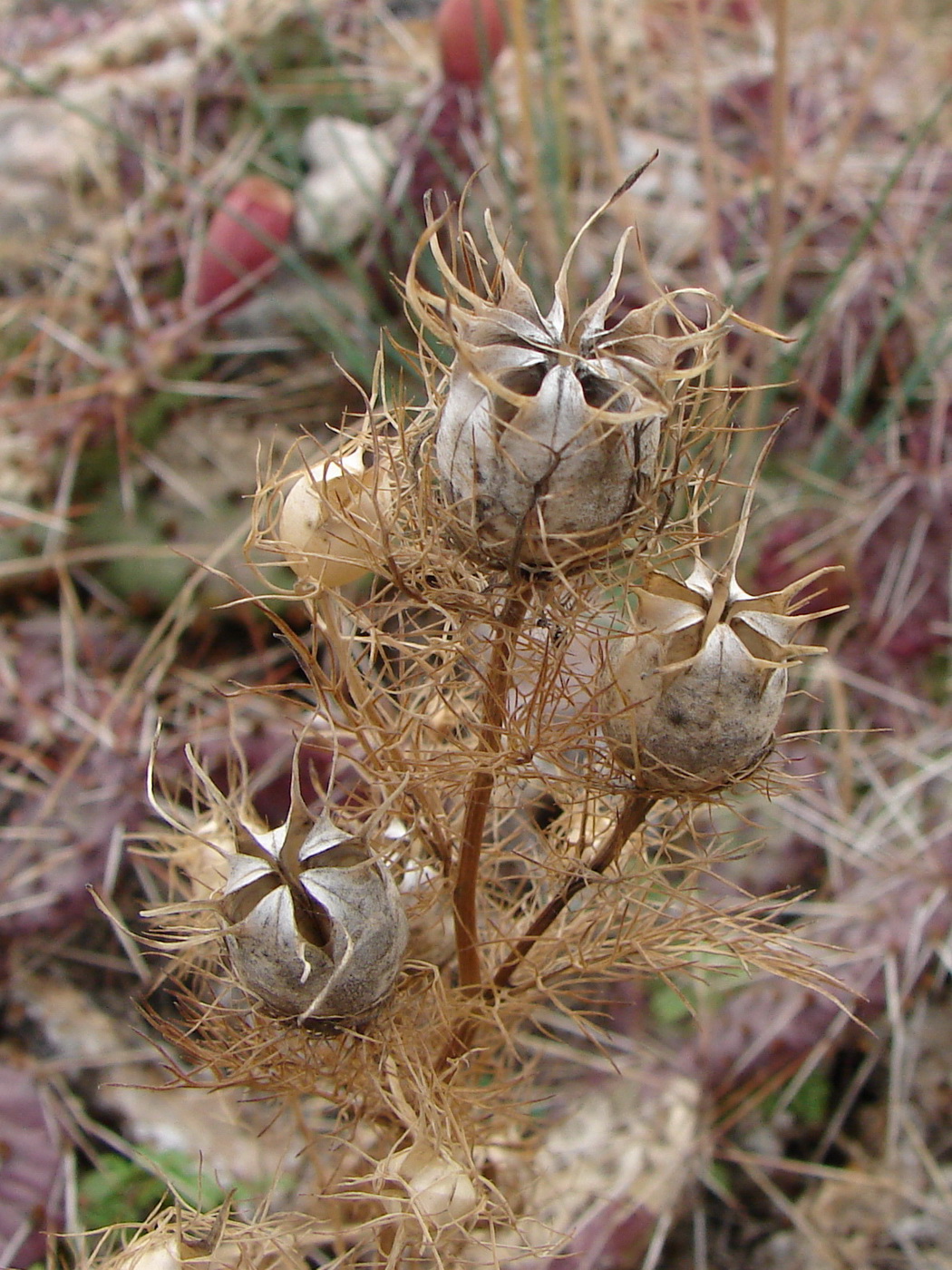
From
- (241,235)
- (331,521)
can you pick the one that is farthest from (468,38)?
(331,521)

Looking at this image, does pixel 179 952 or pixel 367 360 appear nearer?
pixel 179 952

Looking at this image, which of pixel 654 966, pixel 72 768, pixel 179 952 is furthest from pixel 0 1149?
pixel 654 966

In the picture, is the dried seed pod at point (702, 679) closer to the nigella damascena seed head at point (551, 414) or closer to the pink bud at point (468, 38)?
the nigella damascena seed head at point (551, 414)

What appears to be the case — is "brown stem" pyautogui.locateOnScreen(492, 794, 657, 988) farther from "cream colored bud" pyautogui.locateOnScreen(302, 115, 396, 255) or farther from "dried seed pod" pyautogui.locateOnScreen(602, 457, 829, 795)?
"cream colored bud" pyautogui.locateOnScreen(302, 115, 396, 255)

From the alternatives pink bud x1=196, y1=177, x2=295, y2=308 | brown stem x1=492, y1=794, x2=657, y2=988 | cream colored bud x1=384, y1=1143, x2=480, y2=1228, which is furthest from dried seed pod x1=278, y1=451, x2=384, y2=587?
pink bud x1=196, y1=177, x2=295, y2=308

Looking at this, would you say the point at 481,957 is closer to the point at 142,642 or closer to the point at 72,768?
the point at 72,768
